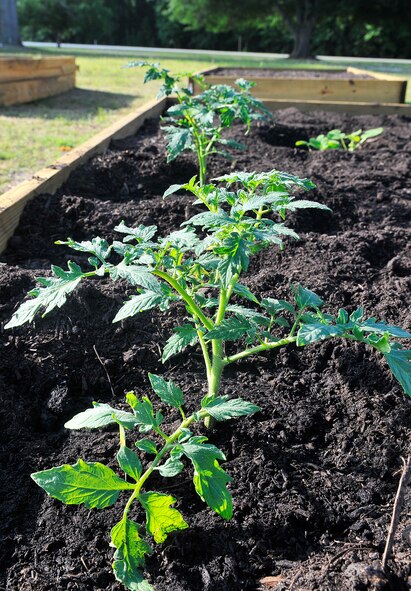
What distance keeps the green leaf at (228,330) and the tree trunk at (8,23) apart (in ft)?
65.1

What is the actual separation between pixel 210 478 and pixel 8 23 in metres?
20.2

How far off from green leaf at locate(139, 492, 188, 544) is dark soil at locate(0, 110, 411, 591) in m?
0.11

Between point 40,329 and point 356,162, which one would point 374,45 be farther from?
point 40,329

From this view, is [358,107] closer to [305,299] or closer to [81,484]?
[305,299]

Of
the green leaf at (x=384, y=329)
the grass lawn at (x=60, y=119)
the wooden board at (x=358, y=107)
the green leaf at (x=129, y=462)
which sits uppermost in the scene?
the green leaf at (x=384, y=329)

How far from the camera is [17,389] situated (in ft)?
6.77

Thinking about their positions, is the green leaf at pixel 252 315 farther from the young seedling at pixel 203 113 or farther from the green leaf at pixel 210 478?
the young seedling at pixel 203 113

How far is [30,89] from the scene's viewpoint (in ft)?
24.9

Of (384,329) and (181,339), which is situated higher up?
(384,329)

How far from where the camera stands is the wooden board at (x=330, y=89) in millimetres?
6883

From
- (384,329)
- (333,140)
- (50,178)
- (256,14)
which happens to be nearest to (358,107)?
(333,140)

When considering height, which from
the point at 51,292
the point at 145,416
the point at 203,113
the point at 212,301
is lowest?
the point at 145,416

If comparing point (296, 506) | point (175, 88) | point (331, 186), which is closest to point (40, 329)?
point (296, 506)

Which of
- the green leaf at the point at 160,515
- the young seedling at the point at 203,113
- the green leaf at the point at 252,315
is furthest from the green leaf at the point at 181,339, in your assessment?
the young seedling at the point at 203,113
